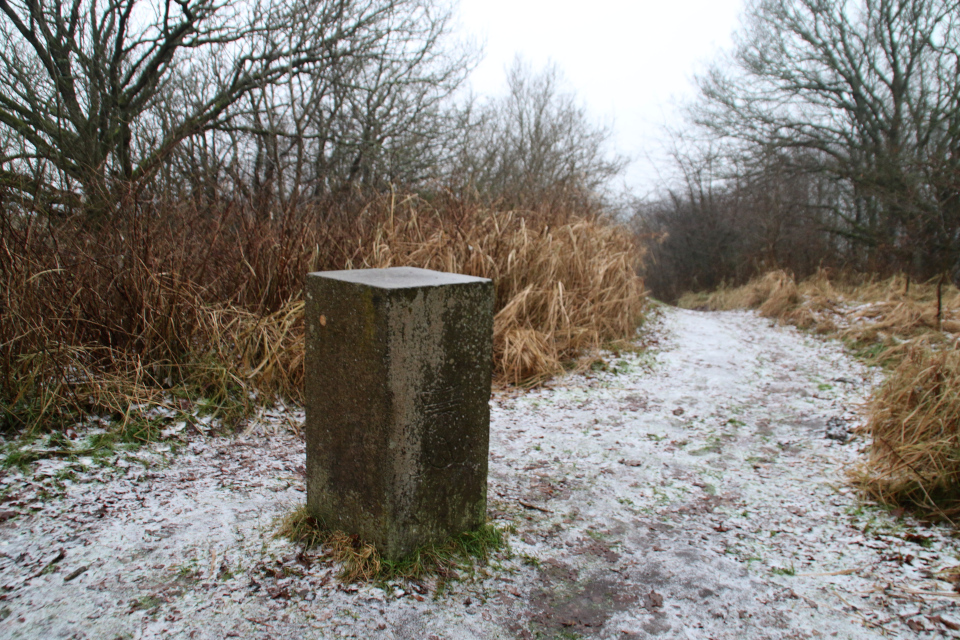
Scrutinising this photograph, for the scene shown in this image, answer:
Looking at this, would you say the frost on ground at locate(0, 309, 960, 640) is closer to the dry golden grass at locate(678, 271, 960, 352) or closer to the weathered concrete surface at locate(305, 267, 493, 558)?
the weathered concrete surface at locate(305, 267, 493, 558)

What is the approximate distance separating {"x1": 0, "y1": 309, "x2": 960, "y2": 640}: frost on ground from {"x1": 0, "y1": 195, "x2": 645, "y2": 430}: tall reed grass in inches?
17.3

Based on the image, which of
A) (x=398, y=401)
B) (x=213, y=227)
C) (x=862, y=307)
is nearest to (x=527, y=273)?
(x=213, y=227)

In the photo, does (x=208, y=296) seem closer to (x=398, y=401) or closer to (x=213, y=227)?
(x=213, y=227)

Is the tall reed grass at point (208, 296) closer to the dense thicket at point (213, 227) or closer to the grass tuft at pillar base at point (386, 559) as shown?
the dense thicket at point (213, 227)

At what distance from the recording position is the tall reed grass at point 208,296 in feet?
9.05

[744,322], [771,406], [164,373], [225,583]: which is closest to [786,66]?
[744,322]

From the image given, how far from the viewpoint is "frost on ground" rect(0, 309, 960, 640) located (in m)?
1.71

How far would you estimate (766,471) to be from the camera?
2988 millimetres

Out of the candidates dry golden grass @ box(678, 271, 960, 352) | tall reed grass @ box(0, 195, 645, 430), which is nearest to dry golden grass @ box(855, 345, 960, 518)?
dry golden grass @ box(678, 271, 960, 352)

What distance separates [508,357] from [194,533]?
8.60 feet

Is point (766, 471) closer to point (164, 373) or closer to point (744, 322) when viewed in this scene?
point (164, 373)

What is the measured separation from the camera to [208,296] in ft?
11.9

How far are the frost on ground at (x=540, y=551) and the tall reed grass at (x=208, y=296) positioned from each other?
0.44 meters

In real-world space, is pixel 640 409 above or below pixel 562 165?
below
